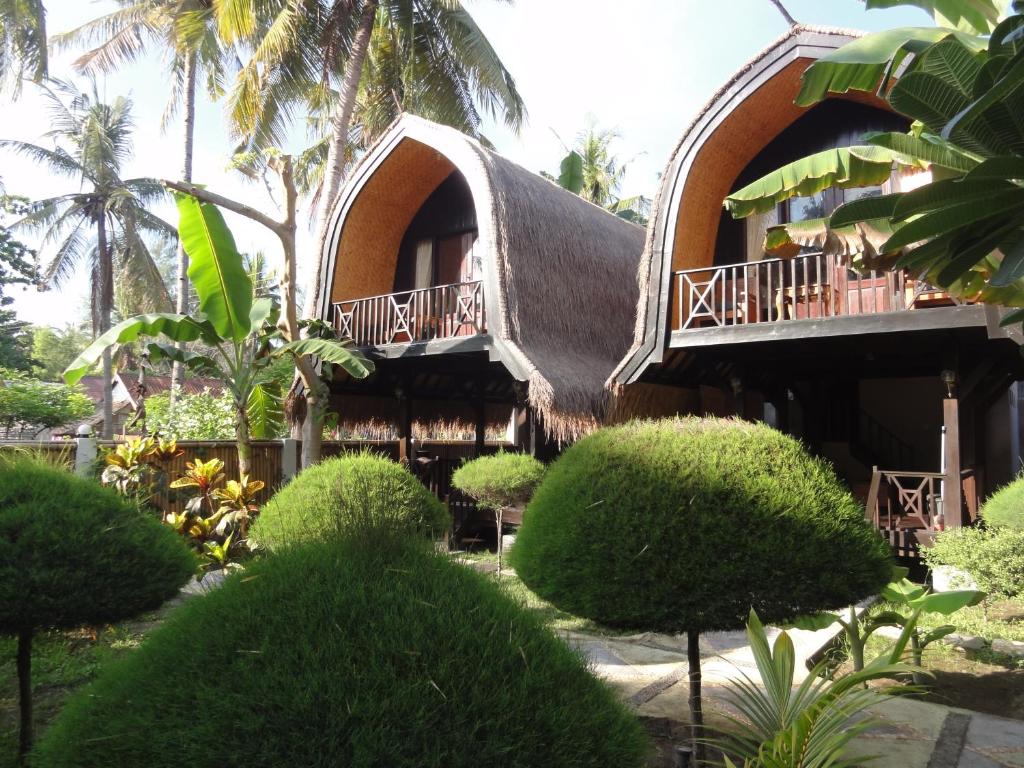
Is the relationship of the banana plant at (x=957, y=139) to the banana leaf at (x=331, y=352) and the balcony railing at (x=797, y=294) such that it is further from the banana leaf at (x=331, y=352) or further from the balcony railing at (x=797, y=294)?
the banana leaf at (x=331, y=352)

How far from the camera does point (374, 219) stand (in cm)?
1307

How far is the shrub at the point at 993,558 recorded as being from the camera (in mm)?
6207

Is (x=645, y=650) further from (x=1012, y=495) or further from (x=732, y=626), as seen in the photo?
(x=1012, y=495)

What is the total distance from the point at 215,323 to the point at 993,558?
8490 mm

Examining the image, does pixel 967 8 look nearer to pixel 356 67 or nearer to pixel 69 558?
pixel 69 558

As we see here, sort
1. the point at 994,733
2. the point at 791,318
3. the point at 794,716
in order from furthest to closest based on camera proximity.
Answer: the point at 791,318 < the point at 994,733 < the point at 794,716

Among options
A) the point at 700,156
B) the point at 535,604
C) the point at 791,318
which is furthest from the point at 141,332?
the point at 791,318

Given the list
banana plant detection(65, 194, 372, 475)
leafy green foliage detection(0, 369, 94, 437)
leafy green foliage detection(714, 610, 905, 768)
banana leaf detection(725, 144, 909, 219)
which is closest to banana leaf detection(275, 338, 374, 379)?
banana plant detection(65, 194, 372, 475)

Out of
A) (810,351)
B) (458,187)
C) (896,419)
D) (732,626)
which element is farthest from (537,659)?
(896,419)

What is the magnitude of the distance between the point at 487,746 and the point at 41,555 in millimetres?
2638

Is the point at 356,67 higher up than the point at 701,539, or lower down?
higher up

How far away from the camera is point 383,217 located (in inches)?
520

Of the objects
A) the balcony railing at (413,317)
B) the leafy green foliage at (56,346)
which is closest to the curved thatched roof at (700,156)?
the balcony railing at (413,317)

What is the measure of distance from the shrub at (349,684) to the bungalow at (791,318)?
257 inches
